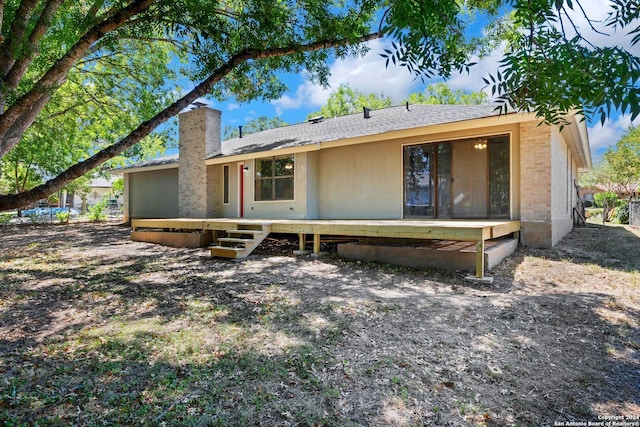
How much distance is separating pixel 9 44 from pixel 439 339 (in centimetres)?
535

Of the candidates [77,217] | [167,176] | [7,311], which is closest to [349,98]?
[167,176]

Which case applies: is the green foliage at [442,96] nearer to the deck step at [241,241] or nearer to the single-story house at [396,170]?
the single-story house at [396,170]

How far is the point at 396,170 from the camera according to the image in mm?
9328

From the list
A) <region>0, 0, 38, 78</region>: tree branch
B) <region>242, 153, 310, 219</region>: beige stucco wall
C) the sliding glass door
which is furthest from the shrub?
the sliding glass door

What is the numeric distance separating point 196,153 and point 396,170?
24.4 feet

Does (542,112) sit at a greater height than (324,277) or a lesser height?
greater

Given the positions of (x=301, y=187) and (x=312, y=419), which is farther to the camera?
(x=301, y=187)

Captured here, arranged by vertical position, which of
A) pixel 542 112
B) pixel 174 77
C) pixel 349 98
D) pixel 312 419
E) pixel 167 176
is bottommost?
pixel 312 419

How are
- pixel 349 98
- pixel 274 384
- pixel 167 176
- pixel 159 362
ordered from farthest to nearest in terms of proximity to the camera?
pixel 349 98 → pixel 167 176 → pixel 159 362 → pixel 274 384

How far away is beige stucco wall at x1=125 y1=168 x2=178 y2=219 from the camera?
1562 cm

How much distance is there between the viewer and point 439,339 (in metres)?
3.27

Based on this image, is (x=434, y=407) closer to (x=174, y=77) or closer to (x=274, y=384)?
(x=274, y=384)

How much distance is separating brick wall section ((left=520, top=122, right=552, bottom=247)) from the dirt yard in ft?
5.72

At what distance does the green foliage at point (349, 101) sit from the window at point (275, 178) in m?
20.7
